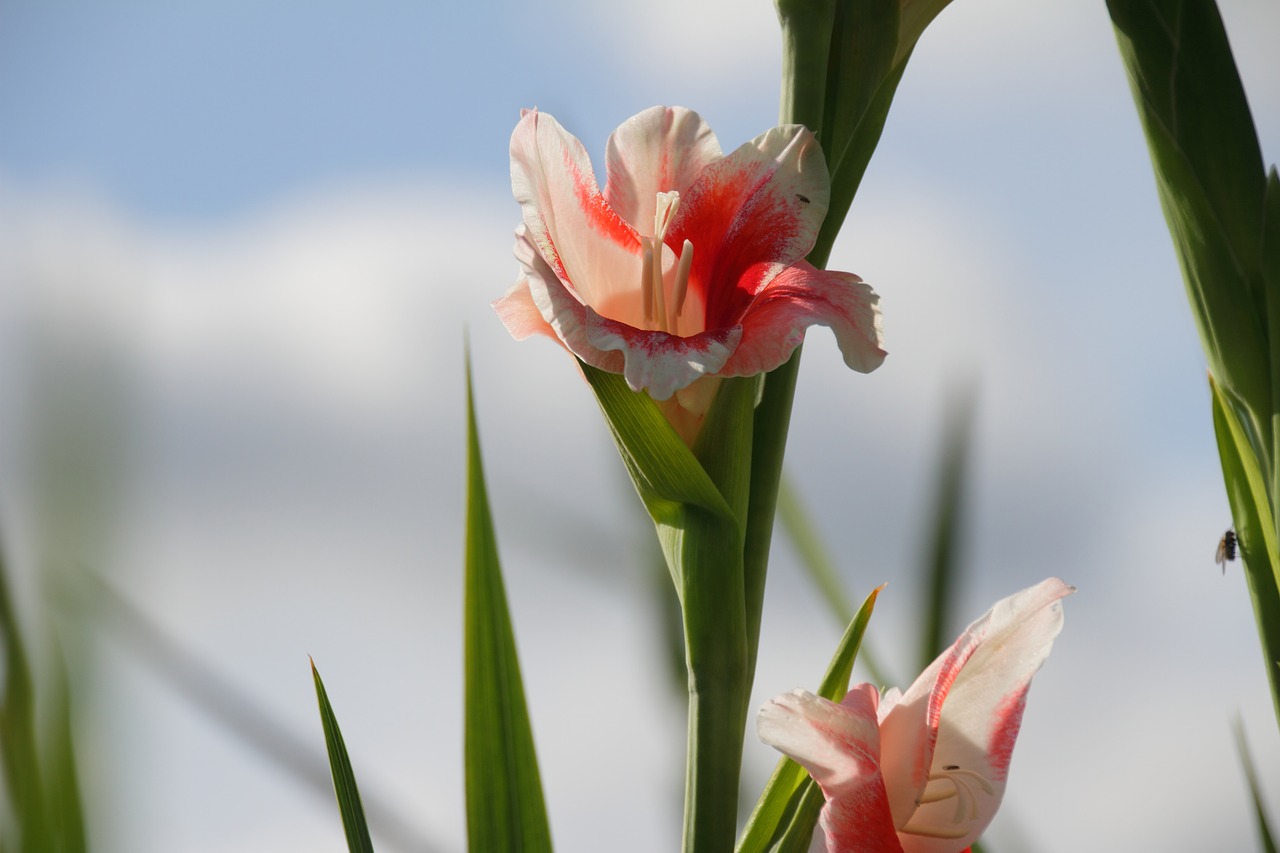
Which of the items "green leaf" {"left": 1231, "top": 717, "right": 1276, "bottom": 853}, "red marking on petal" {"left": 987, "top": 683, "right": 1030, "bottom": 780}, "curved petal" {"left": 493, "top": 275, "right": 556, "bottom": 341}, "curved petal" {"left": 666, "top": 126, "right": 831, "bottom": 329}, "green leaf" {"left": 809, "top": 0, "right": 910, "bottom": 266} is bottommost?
"green leaf" {"left": 1231, "top": 717, "right": 1276, "bottom": 853}

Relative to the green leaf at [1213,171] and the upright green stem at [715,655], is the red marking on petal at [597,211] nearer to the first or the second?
the upright green stem at [715,655]

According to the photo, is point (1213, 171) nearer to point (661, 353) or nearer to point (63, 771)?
point (661, 353)

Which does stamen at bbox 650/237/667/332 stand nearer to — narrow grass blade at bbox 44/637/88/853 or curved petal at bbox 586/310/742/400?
curved petal at bbox 586/310/742/400

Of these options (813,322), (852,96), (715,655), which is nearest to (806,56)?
(852,96)

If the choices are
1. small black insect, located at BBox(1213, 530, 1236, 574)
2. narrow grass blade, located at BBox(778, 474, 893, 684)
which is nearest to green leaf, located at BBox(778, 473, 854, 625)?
narrow grass blade, located at BBox(778, 474, 893, 684)

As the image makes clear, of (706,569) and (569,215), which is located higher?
(569,215)
